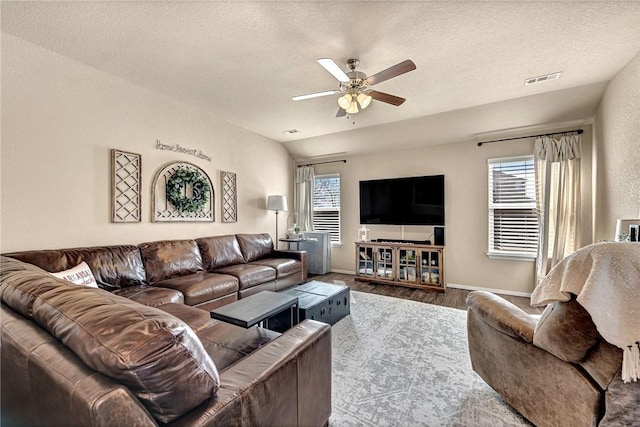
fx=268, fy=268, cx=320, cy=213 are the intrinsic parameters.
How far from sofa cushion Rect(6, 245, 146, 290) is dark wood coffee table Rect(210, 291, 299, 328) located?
1.39m

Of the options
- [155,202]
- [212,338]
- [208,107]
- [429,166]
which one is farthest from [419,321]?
[208,107]

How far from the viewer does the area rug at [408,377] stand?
161cm

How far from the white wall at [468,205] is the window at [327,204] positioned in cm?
93

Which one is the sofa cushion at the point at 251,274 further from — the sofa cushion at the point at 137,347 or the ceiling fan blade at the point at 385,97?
the ceiling fan blade at the point at 385,97

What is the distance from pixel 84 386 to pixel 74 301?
1.18 ft

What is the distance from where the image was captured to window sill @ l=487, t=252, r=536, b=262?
3904 millimetres

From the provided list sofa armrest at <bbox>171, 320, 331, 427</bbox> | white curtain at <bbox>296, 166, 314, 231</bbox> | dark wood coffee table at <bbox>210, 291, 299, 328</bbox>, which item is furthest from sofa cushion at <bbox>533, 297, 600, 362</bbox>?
white curtain at <bbox>296, 166, 314, 231</bbox>

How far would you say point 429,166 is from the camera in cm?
464

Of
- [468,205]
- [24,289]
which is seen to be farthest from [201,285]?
[468,205]

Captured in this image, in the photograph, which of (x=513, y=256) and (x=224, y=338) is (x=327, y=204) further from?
(x=224, y=338)

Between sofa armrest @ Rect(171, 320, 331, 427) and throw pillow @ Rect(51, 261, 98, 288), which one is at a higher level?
throw pillow @ Rect(51, 261, 98, 288)

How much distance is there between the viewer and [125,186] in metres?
3.08

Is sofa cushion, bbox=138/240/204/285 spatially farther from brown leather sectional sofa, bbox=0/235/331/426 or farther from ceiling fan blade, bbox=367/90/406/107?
ceiling fan blade, bbox=367/90/406/107

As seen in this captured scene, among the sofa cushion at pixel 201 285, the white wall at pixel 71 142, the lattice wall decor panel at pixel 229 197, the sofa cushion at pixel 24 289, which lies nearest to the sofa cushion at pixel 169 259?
the sofa cushion at pixel 201 285
